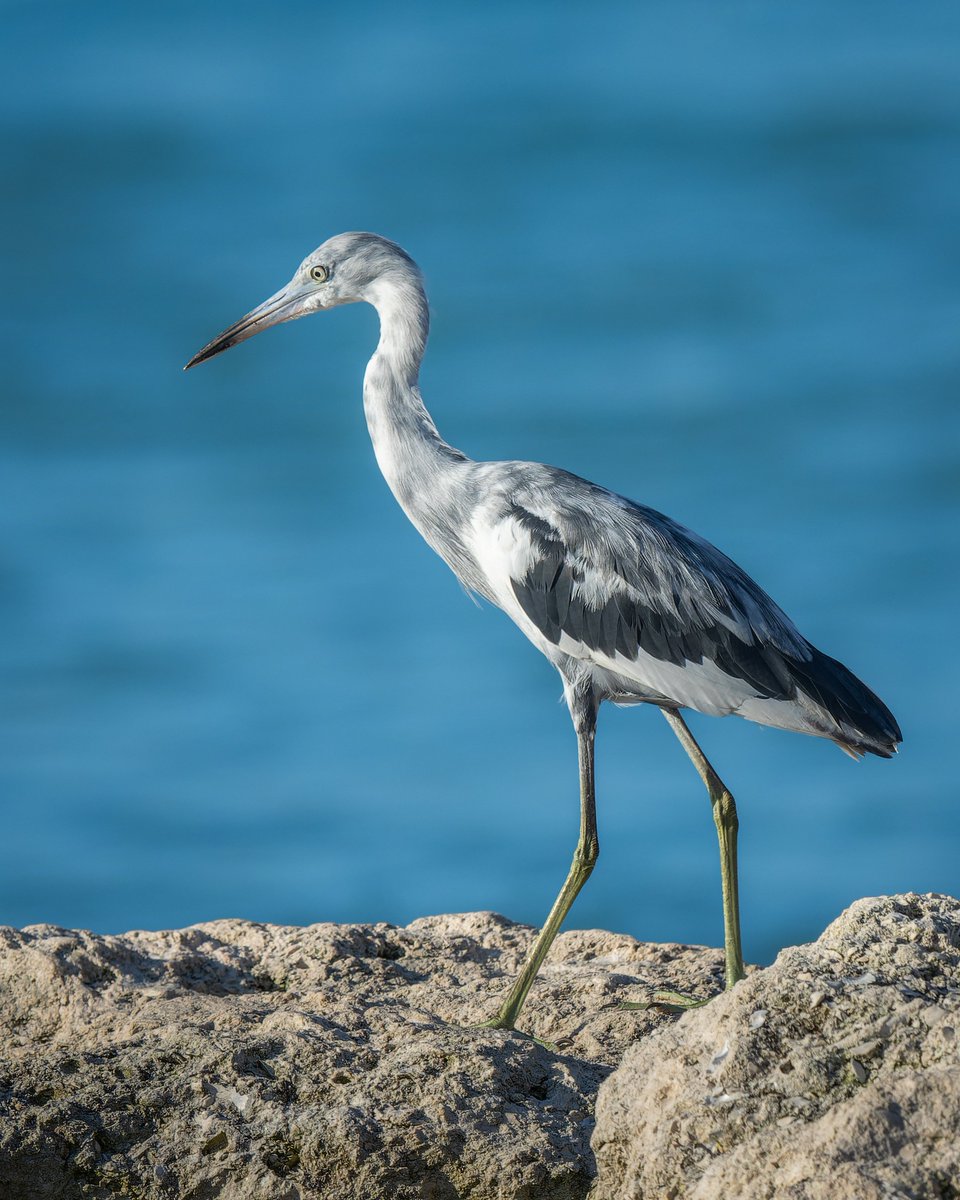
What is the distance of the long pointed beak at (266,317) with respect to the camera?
7273 millimetres

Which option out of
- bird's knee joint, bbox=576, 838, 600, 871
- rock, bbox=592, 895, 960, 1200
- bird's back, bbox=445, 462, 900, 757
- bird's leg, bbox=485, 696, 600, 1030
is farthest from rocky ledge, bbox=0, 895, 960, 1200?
bird's back, bbox=445, 462, 900, 757

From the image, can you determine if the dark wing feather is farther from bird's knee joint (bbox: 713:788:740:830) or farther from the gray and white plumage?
bird's knee joint (bbox: 713:788:740:830)

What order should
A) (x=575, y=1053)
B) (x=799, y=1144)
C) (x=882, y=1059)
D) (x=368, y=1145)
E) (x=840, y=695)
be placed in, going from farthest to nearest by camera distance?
1. (x=840, y=695)
2. (x=575, y=1053)
3. (x=368, y=1145)
4. (x=882, y=1059)
5. (x=799, y=1144)

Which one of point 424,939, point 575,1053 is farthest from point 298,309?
point 575,1053

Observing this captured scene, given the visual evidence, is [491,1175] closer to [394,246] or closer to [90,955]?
[90,955]

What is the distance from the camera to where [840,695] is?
612 centimetres

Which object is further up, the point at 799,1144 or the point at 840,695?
the point at 840,695

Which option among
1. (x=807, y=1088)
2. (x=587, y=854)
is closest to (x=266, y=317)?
(x=587, y=854)

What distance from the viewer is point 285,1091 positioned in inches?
165

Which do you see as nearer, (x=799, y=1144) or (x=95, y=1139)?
(x=799, y=1144)

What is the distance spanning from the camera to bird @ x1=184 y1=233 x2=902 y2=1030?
20.0 ft

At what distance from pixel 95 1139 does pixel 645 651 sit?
2997 mm

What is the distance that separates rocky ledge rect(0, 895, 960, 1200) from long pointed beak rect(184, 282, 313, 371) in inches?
122

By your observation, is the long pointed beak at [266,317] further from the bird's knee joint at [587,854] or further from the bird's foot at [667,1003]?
the bird's foot at [667,1003]
